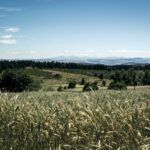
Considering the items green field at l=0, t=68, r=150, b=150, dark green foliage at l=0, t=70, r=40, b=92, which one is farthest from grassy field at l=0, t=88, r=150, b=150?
dark green foliage at l=0, t=70, r=40, b=92

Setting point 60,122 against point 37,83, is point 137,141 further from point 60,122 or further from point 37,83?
point 37,83

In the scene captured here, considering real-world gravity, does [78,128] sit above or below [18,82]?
above

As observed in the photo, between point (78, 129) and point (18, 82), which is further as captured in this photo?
point (18, 82)

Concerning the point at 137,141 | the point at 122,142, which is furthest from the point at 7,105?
the point at 137,141

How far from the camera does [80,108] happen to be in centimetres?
785

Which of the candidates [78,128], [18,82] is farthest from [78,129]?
[18,82]

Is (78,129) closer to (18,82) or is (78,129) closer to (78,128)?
(78,128)

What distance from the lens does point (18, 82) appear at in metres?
130

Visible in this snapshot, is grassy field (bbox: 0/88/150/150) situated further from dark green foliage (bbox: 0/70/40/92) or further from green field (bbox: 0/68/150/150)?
dark green foliage (bbox: 0/70/40/92)

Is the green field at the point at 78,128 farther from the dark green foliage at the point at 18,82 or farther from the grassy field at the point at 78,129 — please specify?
the dark green foliage at the point at 18,82

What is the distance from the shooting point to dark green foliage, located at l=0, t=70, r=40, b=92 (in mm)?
127062

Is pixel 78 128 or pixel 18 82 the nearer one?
pixel 78 128

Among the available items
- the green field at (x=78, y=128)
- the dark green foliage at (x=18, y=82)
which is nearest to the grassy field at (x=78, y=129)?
the green field at (x=78, y=128)

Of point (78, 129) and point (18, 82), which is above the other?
point (78, 129)
